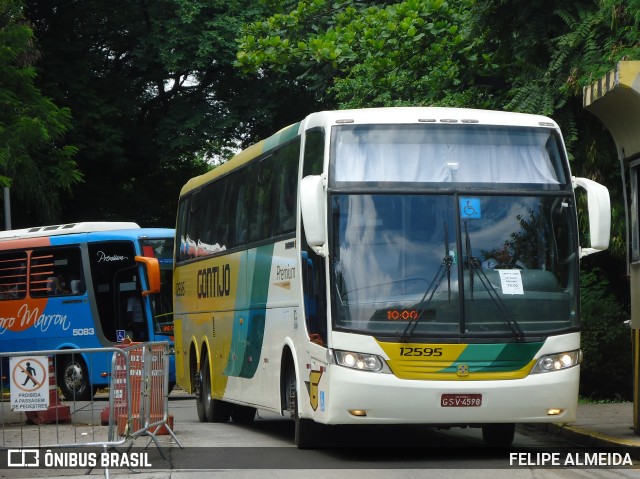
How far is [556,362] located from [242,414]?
25.3 ft

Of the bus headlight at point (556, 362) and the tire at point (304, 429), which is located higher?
the bus headlight at point (556, 362)

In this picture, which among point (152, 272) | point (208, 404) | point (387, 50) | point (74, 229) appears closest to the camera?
point (208, 404)

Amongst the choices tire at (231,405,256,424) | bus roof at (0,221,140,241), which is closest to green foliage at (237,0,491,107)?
tire at (231,405,256,424)

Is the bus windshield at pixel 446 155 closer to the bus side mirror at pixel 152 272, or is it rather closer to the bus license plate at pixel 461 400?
the bus license plate at pixel 461 400

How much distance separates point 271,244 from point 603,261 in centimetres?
752

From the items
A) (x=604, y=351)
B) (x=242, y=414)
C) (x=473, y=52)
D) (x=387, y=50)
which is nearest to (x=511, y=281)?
(x=604, y=351)

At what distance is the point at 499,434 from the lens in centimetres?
1423

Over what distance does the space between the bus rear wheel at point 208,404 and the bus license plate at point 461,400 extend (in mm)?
7463

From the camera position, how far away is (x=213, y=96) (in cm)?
3875

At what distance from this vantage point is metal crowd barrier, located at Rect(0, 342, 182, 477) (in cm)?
1261

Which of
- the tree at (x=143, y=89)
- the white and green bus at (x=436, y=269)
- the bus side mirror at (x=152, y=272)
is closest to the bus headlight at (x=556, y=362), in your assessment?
the white and green bus at (x=436, y=269)

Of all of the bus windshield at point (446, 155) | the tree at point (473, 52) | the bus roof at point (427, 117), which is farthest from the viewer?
the tree at point (473, 52)

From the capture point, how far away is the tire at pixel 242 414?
19.5 m

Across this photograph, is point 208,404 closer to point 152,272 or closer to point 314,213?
point 152,272
